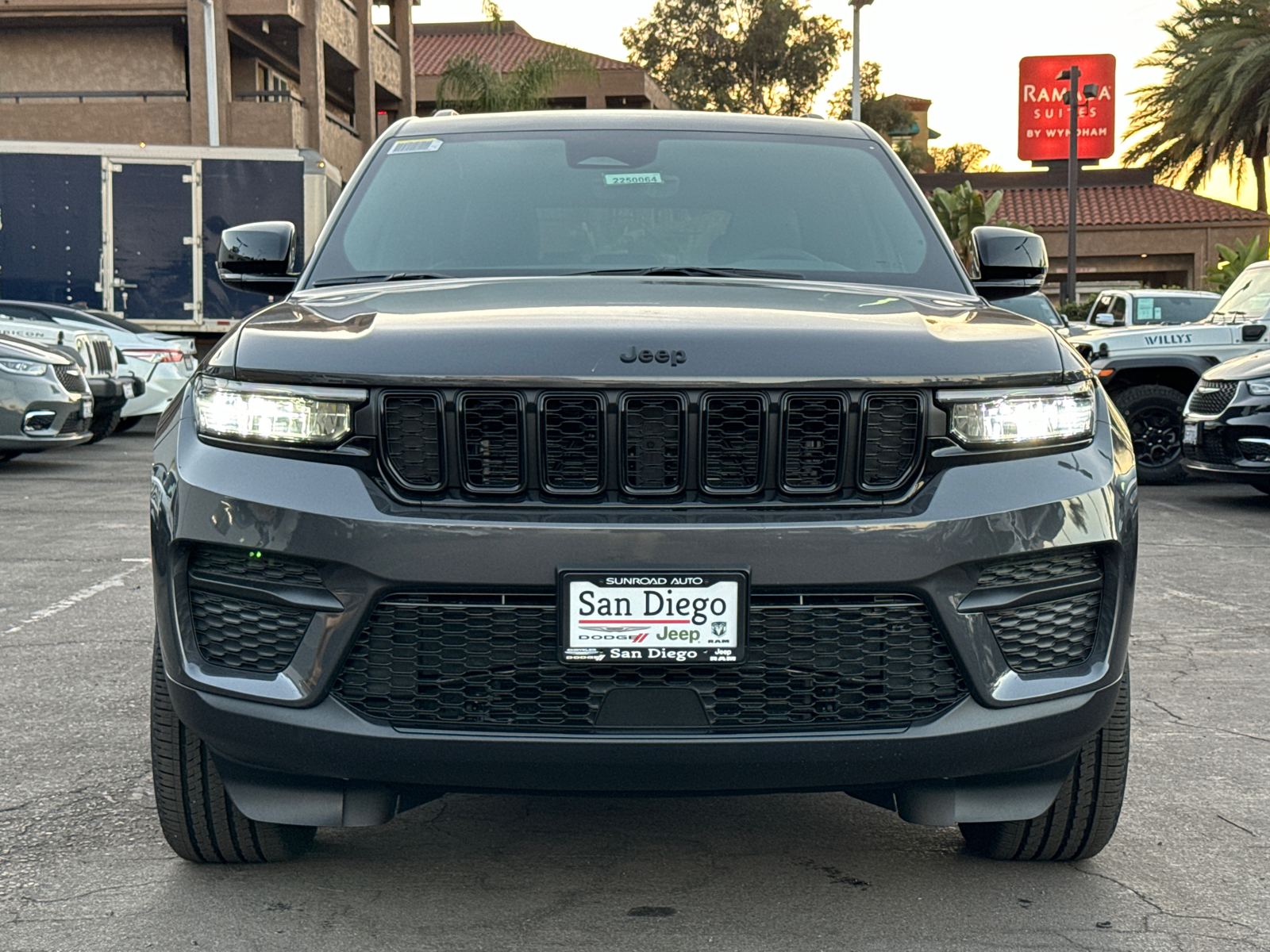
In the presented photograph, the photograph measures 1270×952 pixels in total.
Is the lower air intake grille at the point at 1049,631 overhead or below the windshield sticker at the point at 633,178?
below

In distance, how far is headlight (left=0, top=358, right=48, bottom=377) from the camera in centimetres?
1232

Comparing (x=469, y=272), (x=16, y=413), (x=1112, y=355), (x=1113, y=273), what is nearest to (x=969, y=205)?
(x=1113, y=273)

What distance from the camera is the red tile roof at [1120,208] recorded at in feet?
150

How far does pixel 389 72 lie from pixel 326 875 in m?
36.2

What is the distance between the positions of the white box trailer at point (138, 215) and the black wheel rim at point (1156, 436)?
1027 cm

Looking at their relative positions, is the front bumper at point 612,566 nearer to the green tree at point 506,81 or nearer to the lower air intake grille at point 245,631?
the lower air intake grille at point 245,631

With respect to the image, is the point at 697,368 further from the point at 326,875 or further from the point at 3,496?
the point at 3,496

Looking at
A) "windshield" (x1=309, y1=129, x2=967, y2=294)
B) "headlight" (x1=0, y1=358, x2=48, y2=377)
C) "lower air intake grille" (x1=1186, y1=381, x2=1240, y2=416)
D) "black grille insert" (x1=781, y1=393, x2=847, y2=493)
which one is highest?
"windshield" (x1=309, y1=129, x2=967, y2=294)

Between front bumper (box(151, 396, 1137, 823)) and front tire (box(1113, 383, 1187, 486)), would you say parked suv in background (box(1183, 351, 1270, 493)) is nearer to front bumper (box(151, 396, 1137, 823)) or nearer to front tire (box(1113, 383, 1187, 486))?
front tire (box(1113, 383, 1187, 486))

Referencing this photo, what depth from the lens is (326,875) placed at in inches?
132

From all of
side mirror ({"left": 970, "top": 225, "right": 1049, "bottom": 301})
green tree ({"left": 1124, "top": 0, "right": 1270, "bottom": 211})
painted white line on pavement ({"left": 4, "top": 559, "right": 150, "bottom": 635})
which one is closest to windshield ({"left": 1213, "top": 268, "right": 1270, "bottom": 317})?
side mirror ({"left": 970, "top": 225, "right": 1049, "bottom": 301})

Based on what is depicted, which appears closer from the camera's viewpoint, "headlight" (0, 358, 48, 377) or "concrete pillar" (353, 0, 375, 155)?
"headlight" (0, 358, 48, 377)

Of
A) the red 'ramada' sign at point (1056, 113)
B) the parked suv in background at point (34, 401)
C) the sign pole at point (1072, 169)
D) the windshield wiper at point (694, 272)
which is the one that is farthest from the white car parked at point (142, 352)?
the red 'ramada' sign at point (1056, 113)

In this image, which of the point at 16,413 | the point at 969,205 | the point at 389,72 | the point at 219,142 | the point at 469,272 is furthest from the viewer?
the point at 969,205
